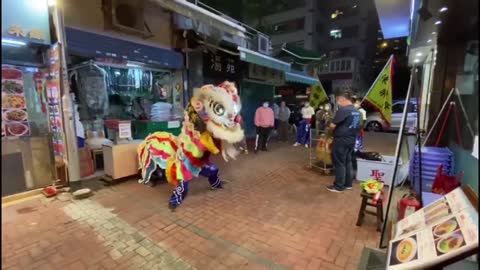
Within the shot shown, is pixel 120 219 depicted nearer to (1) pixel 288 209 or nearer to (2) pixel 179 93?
(1) pixel 288 209

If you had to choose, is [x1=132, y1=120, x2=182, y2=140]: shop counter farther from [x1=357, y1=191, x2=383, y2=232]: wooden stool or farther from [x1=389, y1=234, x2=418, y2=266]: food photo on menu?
[x1=389, y1=234, x2=418, y2=266]: food photo on menu

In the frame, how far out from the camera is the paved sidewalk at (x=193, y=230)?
246 cm

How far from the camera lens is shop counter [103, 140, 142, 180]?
4.55m

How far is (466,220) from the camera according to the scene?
4.40 feet

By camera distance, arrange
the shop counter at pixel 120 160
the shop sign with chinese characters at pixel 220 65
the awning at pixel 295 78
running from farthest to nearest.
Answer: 1. the awning at pixel 295 78
2. the shop sign with chinese characters at pixel 220 65
3. the shop counter at pixel 120 160

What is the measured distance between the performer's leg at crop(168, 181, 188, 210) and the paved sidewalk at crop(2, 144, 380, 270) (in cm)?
11

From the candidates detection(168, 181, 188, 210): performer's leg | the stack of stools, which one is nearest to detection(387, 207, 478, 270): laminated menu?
the stack of stools

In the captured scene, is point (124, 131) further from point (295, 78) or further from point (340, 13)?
point (340, 13)

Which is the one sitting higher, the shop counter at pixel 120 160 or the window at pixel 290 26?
the window at pixel 290 26

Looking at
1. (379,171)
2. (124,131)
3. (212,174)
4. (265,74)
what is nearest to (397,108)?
(265,74)

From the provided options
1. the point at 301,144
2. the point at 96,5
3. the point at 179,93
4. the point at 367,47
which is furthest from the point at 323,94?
the point at 367,47

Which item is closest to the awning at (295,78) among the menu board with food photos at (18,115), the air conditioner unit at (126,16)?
the air conditioner unit at (126,16)

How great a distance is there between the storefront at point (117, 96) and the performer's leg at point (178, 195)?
1572 mm

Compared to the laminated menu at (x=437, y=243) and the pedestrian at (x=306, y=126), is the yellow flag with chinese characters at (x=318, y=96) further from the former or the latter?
the laminated menu at (x=437, y=243)
